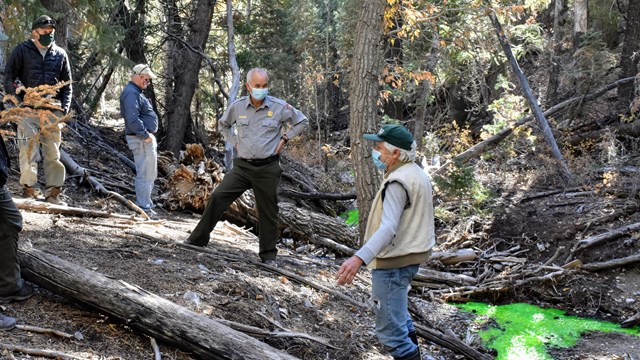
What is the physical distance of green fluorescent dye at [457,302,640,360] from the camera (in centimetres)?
724

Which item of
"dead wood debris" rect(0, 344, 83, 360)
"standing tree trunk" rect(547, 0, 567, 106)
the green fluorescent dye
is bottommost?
the green fluorescent dye

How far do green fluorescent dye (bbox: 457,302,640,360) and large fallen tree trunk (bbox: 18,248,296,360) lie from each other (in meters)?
3.67

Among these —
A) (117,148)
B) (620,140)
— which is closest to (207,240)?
(117,148)

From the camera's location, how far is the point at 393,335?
459 cm

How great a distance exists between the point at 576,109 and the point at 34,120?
13271mm

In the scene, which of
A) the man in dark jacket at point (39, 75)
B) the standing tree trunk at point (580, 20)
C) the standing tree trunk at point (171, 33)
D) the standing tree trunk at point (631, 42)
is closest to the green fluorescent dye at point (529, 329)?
the man in dark jacket at point (39, 75)

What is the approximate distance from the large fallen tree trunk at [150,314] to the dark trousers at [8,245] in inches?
10.1

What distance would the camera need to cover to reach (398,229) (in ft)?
14.6

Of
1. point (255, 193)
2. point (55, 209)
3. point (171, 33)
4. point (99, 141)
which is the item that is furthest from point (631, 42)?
point (55, 209)

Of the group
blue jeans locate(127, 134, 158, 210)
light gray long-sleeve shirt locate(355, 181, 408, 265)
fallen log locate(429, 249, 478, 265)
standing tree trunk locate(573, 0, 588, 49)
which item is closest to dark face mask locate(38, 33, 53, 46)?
blue jeans locate(127, 134, 158, 210)

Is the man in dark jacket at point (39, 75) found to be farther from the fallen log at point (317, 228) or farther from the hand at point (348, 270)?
the hand at point (348, 270)

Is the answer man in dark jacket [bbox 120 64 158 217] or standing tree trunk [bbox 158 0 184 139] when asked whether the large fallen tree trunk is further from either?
standing tree trunk [bbox 158 0 184 139]

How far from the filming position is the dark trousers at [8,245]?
4.50 m

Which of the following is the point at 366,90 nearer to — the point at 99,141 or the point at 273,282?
the point at 273,282
